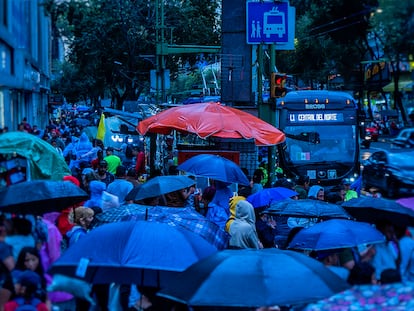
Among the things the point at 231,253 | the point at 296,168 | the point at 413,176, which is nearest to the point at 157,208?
the point at 231,253

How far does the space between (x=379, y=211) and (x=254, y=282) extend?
388 centimetres

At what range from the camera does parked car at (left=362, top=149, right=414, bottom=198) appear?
75.6 feet

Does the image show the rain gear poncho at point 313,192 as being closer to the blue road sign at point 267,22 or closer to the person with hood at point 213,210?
the person with hood at point 213,210

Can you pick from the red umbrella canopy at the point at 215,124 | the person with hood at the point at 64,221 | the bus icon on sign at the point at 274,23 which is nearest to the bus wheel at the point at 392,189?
the bus icon on sign at the point at 274,23

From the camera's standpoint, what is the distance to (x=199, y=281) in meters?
5.37

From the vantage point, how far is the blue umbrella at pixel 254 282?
5.12 metres

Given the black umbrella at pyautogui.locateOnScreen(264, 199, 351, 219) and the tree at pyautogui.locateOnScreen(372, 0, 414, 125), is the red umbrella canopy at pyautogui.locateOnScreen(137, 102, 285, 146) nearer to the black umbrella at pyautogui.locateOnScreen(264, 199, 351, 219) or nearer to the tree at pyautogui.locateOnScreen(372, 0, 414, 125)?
the black umbrella at pyautogui.locateOnScreen(264, 199, 351, 219)

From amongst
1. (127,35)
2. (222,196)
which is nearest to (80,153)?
(222,196)

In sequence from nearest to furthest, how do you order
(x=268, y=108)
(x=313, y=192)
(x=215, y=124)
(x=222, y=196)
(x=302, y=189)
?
(x=222, y=196)
(x=313, y=192)
(x=302, y=189)
(x=215, y=124)
(x=268, y=108)

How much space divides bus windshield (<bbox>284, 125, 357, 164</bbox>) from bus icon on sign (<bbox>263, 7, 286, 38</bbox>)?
5.18m

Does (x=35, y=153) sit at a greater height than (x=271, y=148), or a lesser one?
greater

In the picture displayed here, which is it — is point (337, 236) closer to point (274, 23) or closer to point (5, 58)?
Result: point (274, 23)

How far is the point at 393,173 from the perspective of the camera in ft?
76.6

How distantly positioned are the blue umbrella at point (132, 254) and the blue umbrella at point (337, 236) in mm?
1578
